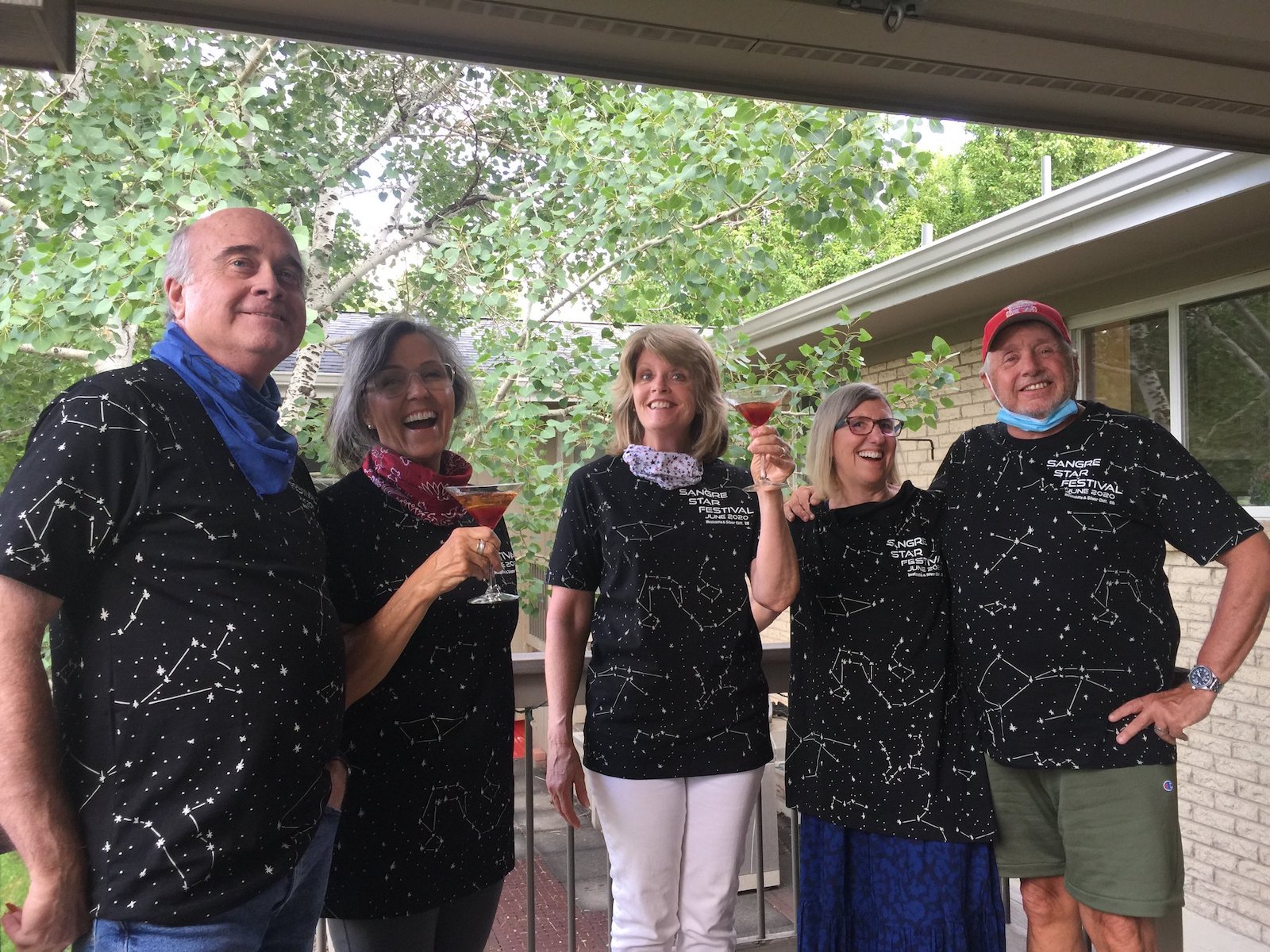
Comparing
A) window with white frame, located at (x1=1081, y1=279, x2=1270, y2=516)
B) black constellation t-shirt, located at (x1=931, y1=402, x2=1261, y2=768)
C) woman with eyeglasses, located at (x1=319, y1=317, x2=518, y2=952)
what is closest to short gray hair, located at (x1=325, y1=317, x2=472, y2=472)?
woman with eyeglasses, located at (x1=319, y1=317, x2=518, y2=952)

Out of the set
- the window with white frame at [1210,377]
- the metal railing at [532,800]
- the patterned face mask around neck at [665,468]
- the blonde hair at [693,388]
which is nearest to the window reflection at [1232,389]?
the window with white frame at [1210,377]

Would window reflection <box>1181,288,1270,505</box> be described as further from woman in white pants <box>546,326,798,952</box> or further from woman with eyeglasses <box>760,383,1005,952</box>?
woman in white pants <box>546,326,798,952</box>

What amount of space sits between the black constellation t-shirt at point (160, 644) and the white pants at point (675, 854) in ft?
2.75

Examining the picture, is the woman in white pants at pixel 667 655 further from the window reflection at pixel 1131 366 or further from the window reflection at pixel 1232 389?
the window reflection at pixel 1131 366

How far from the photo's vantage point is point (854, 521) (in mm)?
2328

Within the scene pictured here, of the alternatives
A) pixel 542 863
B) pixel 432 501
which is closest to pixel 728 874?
pixel 432 501

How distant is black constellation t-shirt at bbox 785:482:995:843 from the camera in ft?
7.24

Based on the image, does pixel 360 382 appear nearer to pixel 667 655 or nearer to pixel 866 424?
pixel 667 655

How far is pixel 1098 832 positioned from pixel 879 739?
20.3 inches

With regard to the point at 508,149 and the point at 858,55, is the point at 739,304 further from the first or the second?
the point at 858,55

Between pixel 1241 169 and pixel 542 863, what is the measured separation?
589 cm

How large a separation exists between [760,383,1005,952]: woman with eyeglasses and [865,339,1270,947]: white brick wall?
282cm

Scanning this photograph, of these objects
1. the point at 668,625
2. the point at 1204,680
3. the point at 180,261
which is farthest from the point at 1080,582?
the point at 180,261

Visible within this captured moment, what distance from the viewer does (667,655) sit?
2.08m
